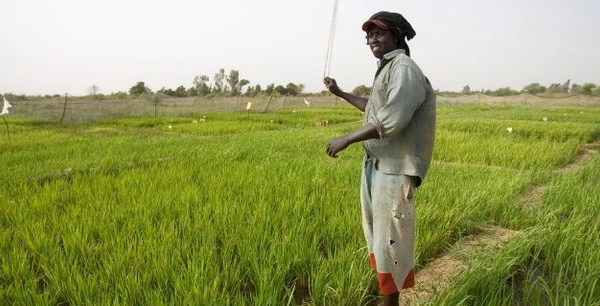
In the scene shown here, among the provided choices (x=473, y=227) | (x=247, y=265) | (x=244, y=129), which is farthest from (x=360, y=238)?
(x=244, y=129)

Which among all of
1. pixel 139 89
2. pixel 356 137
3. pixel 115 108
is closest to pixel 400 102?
pixel 356 137

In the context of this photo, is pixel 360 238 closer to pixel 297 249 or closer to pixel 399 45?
pixel 297 249

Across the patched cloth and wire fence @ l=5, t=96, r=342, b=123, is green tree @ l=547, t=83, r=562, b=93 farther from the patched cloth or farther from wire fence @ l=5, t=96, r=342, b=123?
the patched cloth

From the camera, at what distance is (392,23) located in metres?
1.47

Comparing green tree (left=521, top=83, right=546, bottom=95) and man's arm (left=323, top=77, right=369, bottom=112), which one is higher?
green tree (left=521, top=83, right=546, bottom=95)

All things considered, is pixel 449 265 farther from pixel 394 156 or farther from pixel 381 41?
pixel 381 41

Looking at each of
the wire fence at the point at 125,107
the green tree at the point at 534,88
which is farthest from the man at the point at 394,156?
the green tree at the point at 534,88

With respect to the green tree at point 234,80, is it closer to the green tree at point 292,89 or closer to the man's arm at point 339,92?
the green tree at point 292,89

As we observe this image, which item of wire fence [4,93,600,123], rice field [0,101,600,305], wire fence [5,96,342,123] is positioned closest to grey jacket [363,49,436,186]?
rice field [0,101,600,305]

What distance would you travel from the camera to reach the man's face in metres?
1.51

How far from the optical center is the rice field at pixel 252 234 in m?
1.75

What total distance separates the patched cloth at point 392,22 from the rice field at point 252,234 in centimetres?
109

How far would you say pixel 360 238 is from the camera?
232 cm

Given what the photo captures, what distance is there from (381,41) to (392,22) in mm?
78
